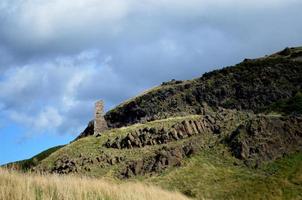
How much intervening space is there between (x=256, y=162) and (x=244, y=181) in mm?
4183

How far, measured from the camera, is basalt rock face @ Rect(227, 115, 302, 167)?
4938 centimetres

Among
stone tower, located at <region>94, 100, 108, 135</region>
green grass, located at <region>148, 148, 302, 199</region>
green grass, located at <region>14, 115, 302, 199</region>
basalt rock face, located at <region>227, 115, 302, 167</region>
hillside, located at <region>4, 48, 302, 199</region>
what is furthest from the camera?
stone tower, located at <region>94, 100, 108, 135</region>

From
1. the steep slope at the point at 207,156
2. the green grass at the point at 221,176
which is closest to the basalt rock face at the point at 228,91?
the steep slope at the point at 207,156

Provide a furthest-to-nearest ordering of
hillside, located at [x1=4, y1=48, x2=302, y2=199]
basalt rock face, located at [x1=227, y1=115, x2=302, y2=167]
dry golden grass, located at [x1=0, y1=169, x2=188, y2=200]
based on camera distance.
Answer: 1. basalt rock face, located at [x1=227, y1=115, x2=302, y2=167]
2. hillside, located at [x1=4, y1=48, x2=302, y2=199]
3. dry golden grass, located at [x1=0, y1=169, x2=188, y2=200]

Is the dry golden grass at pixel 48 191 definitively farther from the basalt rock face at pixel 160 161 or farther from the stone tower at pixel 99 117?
the stone tower at pixel 99 117

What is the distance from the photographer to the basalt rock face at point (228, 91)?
7325 centimetres

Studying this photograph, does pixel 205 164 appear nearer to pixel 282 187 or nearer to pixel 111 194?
pixel 282 187

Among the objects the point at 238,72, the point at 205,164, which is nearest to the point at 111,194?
the point at 205,164

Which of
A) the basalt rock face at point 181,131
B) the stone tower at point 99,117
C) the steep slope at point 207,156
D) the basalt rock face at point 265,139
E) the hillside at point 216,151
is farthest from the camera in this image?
the stone tower at point 99,117

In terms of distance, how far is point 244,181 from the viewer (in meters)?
44.7

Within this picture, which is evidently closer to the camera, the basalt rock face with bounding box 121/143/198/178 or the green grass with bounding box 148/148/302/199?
the green grass with bounding box 148/148/302/199

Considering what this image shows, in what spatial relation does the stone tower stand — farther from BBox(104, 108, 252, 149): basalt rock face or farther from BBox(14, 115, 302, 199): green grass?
BBox(14, 115, 302, 199): green grass

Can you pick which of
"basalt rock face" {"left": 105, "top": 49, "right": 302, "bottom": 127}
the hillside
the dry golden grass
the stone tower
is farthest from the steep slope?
the dry golden grass

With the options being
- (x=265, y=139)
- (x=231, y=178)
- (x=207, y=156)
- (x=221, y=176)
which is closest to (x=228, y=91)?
(x=265, y=139)
